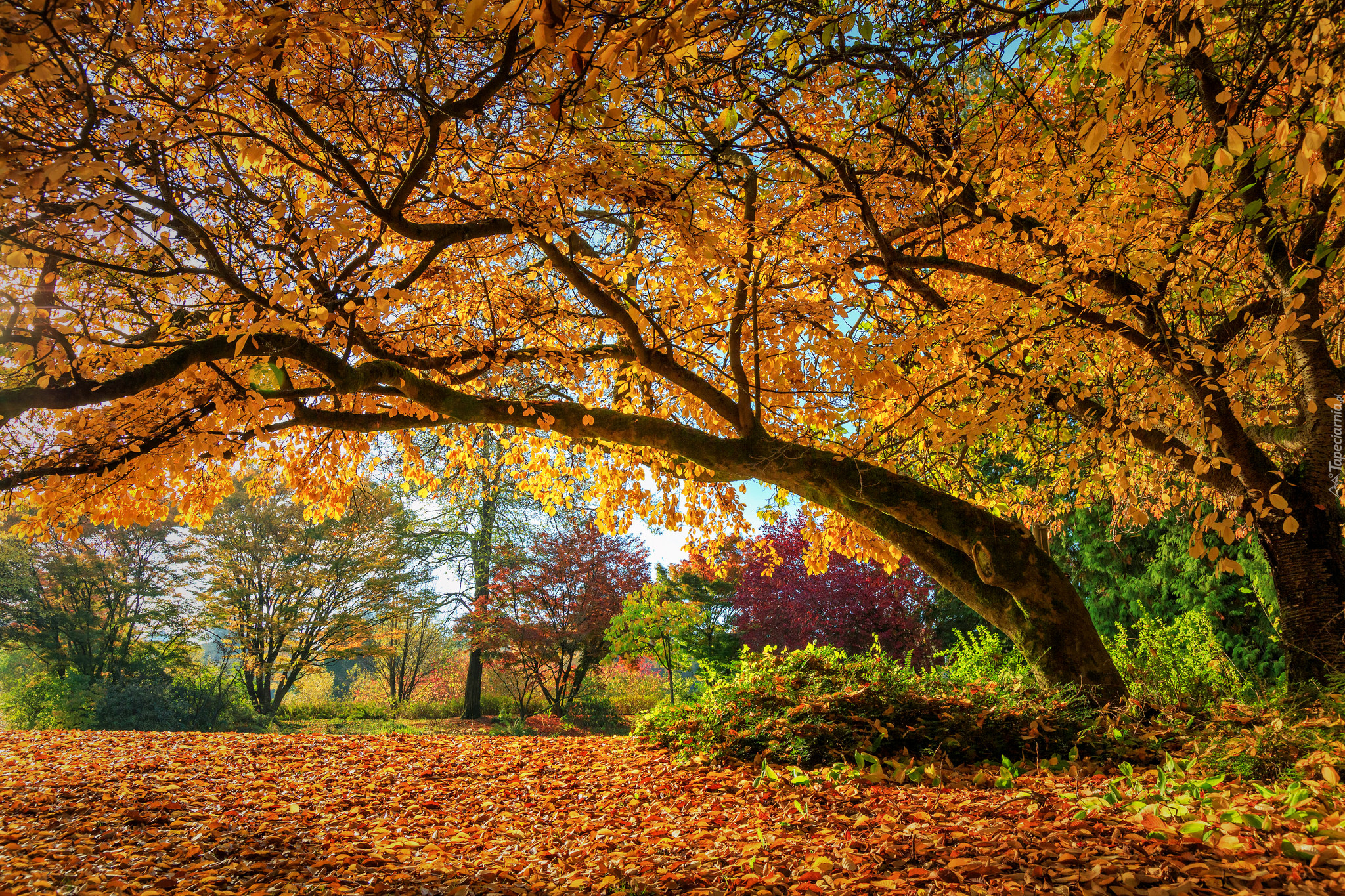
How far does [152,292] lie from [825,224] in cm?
531

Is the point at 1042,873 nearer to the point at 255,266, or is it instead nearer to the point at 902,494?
the point at 902,494

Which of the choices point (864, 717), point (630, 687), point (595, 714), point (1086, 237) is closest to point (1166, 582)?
point (1086, 237)

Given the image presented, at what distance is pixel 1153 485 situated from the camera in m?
6.39

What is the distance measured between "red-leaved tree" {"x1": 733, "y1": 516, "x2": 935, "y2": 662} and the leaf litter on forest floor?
6548 mm

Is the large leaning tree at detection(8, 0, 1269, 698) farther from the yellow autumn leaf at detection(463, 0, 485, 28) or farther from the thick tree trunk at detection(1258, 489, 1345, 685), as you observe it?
the yellow autumn leaf at detection(463, 0, 485, 28)

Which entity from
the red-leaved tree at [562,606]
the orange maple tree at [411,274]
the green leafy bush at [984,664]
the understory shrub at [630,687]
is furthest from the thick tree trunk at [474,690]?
the green leafy bush at [984,664]

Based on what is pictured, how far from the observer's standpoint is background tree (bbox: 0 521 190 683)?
11.8 m

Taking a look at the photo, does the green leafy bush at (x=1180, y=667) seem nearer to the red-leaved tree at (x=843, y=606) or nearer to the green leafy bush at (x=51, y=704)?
the red-leaved tree at (x=843, y=606)

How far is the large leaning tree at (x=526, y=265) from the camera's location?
142 inches

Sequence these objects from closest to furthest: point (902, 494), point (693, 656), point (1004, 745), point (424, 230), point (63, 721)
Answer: point (424, 230) → point (1004, 745) → point (902, 494) → point (63, 721) → point (693, 656)

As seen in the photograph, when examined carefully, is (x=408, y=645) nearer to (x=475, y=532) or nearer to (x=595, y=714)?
(x=475, y=532)

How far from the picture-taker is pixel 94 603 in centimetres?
1213

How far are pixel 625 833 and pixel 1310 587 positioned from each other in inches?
198

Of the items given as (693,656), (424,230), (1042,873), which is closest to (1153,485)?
(1042,873)
